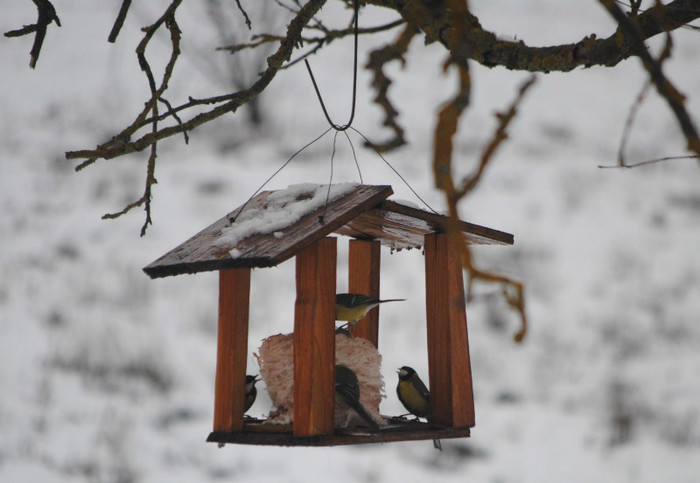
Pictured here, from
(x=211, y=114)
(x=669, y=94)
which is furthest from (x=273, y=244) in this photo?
(x=669, y=94)

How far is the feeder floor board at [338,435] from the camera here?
209 cm

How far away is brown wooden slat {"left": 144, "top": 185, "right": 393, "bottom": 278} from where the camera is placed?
200 centimetres

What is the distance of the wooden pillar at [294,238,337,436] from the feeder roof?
104 mm

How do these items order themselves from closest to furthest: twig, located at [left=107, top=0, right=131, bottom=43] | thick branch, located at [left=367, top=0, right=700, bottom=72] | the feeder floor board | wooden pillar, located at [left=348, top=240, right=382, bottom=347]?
thick branch, located at [left=367, top=0, right=700, bottom=72] → twig, located at [left=107, top=0, right=131, bottom=43] → the feeder floor board → wooden pillar, located at [left=348, top=240, right=382, bottom=347]

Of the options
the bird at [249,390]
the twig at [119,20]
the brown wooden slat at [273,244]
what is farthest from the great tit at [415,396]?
the twig at [119,20]

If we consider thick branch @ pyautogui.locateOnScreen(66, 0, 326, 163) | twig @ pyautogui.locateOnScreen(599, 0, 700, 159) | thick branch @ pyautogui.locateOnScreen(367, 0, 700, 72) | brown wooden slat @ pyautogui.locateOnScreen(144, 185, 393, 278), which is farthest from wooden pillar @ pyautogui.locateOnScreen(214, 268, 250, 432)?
twig @ pyautogui.locateOnScreen(599, 0, 700, 159)

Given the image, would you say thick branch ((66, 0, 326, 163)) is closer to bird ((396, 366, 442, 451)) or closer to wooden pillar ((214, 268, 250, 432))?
wooden pillar ((214, 268, 250, 432))

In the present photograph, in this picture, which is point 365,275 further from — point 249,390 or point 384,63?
point 384,63

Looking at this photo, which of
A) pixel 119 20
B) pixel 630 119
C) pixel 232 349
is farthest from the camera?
pixel 232 349

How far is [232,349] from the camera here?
2.31 meters

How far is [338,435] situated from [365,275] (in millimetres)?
843

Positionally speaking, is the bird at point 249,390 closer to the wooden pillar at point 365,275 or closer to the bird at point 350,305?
the bird at point 350,305

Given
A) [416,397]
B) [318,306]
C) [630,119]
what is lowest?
[416,397]

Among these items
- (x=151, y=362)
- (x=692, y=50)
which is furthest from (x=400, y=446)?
(x=692, y=50)
